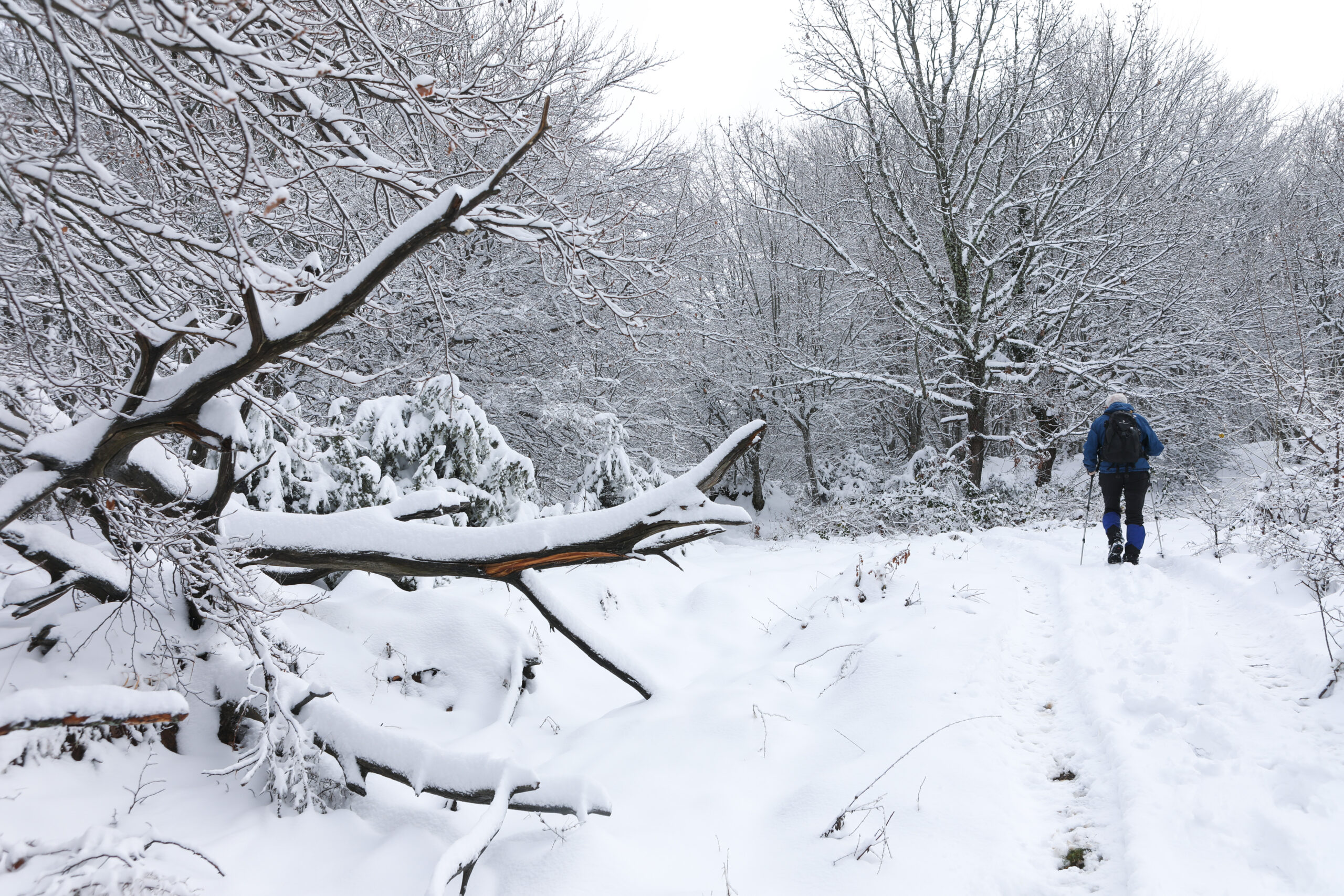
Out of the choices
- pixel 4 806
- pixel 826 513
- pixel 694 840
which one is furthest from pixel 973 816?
pixel 826 513

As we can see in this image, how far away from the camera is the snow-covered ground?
265cm

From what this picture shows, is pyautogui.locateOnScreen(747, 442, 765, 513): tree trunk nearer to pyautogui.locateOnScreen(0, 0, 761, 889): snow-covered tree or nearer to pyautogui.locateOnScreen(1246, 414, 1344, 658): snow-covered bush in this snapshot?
pyautogui.locateOnScreen(1246, 414, 1344, 658): snow-covered bush

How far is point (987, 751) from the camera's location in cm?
348

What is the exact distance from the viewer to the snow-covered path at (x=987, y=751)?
2.67 meters

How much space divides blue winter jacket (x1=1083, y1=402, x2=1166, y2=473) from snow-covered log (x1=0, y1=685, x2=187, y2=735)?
784cm

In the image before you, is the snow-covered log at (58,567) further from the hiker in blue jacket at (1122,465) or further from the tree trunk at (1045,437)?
the tree trunk at (1045,437)

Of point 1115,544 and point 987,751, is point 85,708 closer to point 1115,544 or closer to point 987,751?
point 987,751

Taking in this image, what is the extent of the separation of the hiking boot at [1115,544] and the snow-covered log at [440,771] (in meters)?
6.05

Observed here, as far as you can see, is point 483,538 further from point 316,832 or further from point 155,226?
point 155,226

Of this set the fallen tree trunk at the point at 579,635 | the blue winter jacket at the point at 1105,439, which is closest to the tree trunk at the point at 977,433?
the blue winter jacket at the point at 1105,439

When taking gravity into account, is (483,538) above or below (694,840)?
above

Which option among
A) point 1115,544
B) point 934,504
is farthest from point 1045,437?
point 1115,544

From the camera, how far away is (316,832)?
9.72ft

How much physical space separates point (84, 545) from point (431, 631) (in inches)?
78.7
